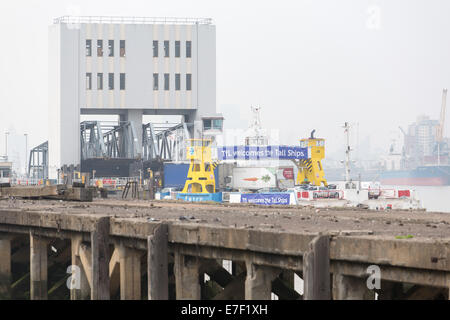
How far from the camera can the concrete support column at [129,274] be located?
15.3 metres

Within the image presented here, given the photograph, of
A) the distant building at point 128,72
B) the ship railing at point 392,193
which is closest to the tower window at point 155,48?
the distant building at point 128,72

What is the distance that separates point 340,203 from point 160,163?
30570 mm

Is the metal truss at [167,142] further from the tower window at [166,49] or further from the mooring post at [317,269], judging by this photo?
the mooring post at [317,269]

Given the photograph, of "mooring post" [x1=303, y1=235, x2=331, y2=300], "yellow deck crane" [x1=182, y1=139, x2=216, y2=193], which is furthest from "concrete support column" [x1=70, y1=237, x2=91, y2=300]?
"yellow deck crane" [x1=182, y1=139, x2=216, y2=193]

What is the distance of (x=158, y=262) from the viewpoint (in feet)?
45.5

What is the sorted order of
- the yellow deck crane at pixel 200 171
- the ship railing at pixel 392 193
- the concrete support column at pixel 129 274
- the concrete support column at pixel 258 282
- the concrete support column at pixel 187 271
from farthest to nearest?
the yellow deck crane at pixel 200 171
the ship railing at pixel 392 193
the concrete support column at pixel 129 274
the concrete support column at pixel 187 271
the concrete support column at pixel 258 282

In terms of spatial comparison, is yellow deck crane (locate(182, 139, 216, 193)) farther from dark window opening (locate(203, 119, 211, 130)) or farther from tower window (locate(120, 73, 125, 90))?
tower window (locate(120, 73, 125, 90))

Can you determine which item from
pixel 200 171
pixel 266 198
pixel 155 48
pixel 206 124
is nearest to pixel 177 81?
pixel 155 48

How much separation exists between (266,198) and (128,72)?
29.1 meters

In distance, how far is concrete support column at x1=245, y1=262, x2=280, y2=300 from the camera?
1245 centimetres

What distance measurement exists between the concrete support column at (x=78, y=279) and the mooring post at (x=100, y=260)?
180 cm

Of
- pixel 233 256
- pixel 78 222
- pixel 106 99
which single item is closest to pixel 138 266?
pixel 78 222

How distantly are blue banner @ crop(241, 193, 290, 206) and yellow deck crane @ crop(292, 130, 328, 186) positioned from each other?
37.7 feet
